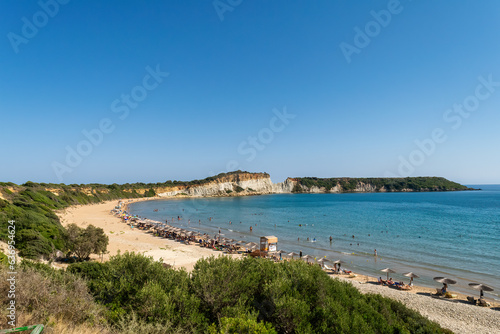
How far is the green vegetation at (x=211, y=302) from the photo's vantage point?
19.6 feet

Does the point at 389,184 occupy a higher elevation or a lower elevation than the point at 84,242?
higher

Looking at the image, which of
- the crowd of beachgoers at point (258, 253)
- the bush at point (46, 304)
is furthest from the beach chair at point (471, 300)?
the bush at point (46, 304)

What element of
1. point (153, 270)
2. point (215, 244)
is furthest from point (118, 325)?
point (215, 244)

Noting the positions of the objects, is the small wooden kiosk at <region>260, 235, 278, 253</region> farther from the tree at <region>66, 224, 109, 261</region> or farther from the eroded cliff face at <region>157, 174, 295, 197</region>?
the eroded cliff face at <region>157, 174, 295, 197</region>

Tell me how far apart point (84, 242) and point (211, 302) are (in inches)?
617

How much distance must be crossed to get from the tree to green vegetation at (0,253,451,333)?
1170 centimetres

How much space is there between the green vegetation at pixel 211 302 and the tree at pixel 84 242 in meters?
11.7

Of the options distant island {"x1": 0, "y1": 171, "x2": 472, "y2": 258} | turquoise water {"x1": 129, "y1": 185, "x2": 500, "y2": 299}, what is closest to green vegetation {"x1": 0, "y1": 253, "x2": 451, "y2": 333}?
distant island {"x1": 0, "y1": 171, "x2": 472, "y2": 258}

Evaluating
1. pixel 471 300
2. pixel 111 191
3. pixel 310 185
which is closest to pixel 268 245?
pixel 471 300

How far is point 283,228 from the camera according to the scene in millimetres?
45281

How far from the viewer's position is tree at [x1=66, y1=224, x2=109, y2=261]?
18453 millimetres

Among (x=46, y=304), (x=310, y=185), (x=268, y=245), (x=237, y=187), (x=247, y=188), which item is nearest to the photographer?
(x=46, y=304)

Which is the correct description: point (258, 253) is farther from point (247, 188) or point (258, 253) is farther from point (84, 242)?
point (247, 188)

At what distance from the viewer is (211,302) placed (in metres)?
7.24
